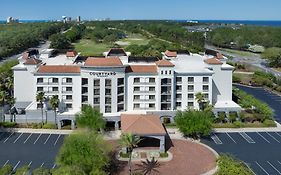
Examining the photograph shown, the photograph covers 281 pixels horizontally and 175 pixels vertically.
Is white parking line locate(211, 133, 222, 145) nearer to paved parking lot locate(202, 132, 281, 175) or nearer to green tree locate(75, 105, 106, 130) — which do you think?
paved parking lot locate(202, 132, 281, 175)

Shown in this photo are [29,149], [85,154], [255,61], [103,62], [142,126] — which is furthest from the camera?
[255,61]

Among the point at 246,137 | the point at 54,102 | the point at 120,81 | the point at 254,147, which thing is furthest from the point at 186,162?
the point at 54,102

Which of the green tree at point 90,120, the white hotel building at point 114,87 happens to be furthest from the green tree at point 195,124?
the green tree at point 90,120

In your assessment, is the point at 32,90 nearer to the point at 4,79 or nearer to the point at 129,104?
the point at 4,79

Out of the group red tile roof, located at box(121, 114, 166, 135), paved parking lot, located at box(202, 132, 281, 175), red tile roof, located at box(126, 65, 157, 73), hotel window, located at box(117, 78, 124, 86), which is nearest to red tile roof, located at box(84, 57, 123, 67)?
hotel window, located at box(117, 78, 124, 86)

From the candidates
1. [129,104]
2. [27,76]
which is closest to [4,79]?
[27,76]

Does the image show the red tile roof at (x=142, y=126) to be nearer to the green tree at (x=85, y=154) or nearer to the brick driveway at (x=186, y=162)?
the brick driveway at (x=186, y=162)

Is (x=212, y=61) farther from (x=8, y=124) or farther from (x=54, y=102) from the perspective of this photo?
(x=8, y=124)
